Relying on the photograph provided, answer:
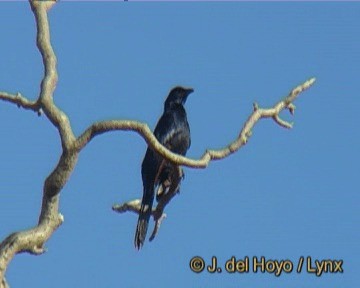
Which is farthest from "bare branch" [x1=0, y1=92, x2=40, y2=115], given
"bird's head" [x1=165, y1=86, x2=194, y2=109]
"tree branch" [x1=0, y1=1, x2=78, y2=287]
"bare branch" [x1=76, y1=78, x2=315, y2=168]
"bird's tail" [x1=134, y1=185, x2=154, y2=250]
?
"bird's head" [x1=165, y1=86, x2=194, y2=109]

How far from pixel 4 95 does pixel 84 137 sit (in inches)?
25.5

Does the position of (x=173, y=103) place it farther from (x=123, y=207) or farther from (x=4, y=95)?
(x=4, y=95)

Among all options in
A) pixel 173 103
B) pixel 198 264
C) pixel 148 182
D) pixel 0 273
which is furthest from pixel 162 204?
pixel 173 103

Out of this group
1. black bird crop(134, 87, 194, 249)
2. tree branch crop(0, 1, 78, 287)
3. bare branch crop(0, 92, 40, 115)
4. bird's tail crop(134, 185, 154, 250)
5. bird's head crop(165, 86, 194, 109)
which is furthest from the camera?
bird's head crop(165, 86, 194, 109)

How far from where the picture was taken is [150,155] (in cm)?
909

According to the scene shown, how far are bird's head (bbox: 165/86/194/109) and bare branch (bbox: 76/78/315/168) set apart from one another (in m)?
3.61

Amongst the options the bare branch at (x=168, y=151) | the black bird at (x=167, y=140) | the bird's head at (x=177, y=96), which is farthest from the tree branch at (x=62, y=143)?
the bird's head at (x=177, y=96)

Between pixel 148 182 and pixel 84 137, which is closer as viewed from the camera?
pixel 84 137

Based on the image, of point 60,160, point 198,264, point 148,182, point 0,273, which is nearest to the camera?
point 0,273

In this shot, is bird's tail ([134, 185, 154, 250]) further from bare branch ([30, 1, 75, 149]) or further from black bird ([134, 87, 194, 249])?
bare branch ([30, 1, 75, 149])

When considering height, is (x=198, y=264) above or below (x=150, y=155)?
below

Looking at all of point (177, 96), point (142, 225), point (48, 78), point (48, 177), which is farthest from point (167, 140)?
point (48, 177)

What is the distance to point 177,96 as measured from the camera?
10070 millimetres

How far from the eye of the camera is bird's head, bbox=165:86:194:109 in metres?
9.99
